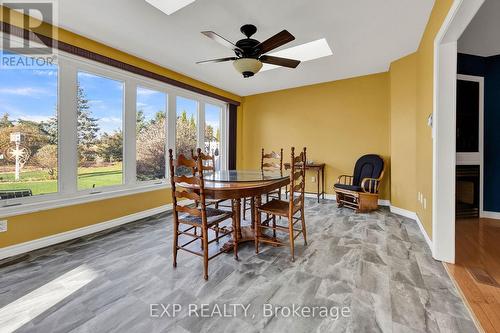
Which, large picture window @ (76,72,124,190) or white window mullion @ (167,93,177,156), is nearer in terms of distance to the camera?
large picture window @ (76,72,124,190)

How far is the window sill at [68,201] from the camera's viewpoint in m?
2.43

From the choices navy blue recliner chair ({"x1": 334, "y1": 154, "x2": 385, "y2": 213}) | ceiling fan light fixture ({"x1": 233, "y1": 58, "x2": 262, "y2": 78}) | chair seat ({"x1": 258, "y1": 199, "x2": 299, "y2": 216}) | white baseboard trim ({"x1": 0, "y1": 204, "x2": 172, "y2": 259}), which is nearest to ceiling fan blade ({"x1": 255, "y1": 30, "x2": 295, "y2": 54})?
ceiling fan light fixture ({"x1": 233, "y1": 58, "x2": 262, "y2": 78})

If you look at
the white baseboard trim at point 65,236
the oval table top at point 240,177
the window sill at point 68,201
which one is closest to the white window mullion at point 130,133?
Answer: the window sill at point 68,201

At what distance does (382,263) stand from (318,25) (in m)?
2.76

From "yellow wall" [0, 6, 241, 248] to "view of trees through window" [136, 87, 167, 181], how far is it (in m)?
0.38

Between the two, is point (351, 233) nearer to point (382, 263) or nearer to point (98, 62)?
point (382, 263)

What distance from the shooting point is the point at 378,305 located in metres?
1.61

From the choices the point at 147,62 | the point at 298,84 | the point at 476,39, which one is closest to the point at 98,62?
the point at 147,62

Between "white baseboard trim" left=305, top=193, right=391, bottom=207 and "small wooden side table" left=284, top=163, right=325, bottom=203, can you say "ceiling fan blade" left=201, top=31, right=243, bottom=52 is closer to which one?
"small wooden side table" left=284, top=163, right=325, bottom=203

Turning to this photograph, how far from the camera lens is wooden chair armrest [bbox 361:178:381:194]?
395cm

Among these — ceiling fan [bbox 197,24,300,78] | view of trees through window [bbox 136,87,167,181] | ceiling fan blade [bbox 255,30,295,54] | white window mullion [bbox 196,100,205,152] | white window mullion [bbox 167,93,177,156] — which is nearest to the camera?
ceiling fan blade [bbox 255,30,295,54]

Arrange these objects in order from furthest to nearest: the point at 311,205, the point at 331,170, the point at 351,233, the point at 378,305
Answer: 1. the point at 331,170
2. the point at 311,205
3. the point at 351,233
4. the point at 378,305

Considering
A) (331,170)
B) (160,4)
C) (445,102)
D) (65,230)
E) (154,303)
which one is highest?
(160,4)

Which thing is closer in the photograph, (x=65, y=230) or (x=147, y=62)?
(x=65, y=230)
